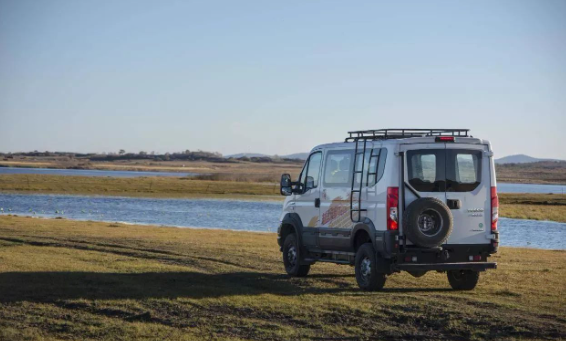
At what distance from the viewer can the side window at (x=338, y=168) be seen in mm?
16562

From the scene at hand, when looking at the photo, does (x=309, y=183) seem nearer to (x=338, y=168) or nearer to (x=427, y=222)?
(x=338, y=168)

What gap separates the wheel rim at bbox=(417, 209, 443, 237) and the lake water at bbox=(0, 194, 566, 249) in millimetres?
21978

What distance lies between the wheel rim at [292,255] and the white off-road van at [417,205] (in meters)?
1.88

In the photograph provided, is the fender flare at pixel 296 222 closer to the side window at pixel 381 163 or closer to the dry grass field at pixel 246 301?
the dry grass field at pixel 246 301

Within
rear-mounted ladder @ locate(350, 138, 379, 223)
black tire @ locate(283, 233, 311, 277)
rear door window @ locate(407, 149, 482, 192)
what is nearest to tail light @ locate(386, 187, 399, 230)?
rear door window @ locate(407, 149, 482, 192)

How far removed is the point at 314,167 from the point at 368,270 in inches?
126

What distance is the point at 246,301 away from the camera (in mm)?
14172

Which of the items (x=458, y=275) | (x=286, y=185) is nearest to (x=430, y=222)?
(x=458, y=275)

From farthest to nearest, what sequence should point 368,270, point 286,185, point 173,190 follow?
point 173,190 < point 286,185 < point 368,270

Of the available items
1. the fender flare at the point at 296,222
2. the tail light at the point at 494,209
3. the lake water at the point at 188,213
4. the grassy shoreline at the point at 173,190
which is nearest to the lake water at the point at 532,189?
the grassy shoreline at the point at 173,190

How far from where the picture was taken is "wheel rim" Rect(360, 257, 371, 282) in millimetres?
15719

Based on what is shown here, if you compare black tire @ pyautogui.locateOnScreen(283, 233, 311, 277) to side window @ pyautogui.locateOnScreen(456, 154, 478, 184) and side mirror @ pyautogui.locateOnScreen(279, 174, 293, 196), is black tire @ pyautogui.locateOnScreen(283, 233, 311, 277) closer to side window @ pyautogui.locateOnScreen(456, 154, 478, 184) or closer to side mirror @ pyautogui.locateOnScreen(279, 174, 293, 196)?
side mirror @ pyautogui.locateOnScreen(279, 174, 293, 196)

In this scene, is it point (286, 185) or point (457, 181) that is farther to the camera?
point (286, 185)

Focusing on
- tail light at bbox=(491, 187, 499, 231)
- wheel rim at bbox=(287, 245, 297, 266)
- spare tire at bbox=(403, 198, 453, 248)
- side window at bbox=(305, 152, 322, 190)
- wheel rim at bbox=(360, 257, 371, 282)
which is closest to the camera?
spare tire at bbox=(403, 198, 453, 248)
